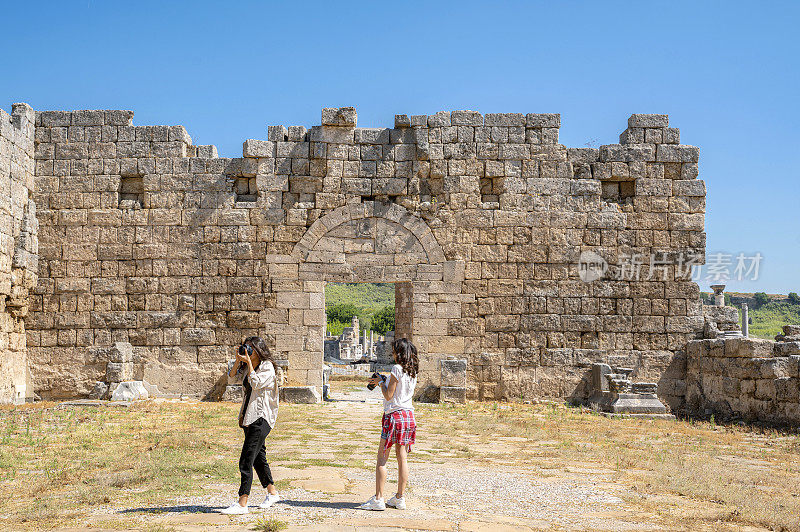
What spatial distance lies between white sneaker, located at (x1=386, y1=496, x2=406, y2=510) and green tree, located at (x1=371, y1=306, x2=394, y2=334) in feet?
160

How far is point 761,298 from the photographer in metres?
69.8

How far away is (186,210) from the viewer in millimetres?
12305

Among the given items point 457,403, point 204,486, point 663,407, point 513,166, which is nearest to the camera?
point 204,486

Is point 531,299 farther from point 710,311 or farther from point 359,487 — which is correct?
point 359,487

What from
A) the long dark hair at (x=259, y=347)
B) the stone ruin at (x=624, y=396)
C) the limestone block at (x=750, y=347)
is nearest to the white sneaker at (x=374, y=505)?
the long dark hair at (x=259, y=347)

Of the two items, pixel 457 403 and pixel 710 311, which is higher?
pixel 710 311

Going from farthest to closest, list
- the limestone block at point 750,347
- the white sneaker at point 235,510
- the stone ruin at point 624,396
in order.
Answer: the stone ruin at point 624,396
the limestone block at point 750,347
the white sneaker at point 235,510

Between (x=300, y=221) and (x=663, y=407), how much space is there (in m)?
6.96

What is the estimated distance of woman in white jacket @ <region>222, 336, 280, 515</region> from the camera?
15.0 feet

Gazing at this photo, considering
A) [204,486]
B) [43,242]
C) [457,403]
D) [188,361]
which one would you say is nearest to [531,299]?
[457,403]

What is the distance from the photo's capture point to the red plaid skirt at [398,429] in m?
4.77

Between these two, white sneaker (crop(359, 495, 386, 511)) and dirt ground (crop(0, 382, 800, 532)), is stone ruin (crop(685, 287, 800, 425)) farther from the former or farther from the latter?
white sneaker (crop(359, 495, 386, 511))

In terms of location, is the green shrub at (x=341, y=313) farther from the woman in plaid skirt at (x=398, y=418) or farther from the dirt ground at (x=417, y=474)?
the woman in plaid skirt at (x=398, y=418)

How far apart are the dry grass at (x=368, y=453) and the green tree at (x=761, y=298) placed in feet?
219
